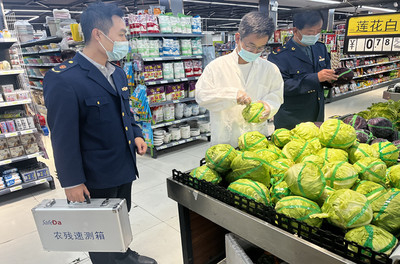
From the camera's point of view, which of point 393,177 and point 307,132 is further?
point 307,132

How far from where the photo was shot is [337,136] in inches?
54.7

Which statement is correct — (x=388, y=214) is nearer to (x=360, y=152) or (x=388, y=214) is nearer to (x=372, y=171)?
(x=372, y=171)

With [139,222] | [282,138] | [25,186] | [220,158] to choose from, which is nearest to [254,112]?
[282,138]

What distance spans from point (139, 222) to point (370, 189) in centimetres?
235

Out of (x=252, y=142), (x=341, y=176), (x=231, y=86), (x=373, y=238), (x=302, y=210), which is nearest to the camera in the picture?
(x=373, y=238)

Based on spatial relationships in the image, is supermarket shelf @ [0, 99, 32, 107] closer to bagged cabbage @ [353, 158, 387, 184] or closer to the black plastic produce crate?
the black plastic produce crate

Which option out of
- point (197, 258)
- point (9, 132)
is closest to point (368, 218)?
point (197, 258)

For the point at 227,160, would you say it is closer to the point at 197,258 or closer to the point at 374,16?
the point at 197,258

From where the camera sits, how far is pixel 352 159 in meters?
1.41

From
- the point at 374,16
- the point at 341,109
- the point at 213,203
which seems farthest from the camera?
the point at 341,109

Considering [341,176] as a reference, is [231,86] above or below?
above

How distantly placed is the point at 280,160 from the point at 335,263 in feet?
1.76

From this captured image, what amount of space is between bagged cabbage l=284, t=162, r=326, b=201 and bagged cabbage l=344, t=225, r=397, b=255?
0.19 meters

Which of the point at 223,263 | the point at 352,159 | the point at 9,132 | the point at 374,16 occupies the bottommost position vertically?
the point at 223,263
